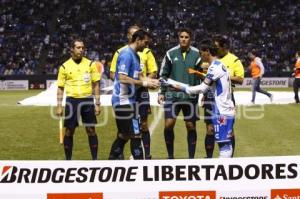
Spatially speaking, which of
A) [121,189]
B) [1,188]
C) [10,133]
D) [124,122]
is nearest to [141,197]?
[121,189]

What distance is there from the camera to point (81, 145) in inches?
476

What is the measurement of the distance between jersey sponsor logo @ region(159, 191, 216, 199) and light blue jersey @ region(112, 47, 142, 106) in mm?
2949

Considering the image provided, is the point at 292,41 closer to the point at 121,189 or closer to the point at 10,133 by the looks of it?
the point at 10,133

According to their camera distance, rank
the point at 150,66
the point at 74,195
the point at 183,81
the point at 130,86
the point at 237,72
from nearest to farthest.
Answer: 1. the point at 74,195
2. the point at 130,86
3. the point at 237,72
4. the point at 183,81
5. the point at 150,66

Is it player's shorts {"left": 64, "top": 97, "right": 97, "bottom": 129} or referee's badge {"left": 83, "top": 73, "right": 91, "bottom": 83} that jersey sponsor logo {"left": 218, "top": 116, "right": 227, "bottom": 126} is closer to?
player's shorts {"left": 64, "top": 97, "right": 97, "bottom": 129}

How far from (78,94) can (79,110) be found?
0.28 metres

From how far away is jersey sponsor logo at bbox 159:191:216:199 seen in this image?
5770mm

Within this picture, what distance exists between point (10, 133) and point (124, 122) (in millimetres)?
6836

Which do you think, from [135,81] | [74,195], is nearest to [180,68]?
[135,81]

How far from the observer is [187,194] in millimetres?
5781

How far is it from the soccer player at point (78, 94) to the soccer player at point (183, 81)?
4.17ft

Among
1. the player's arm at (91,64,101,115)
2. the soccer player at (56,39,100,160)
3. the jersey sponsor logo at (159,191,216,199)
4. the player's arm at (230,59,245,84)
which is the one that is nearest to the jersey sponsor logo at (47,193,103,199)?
the jersey sponsor logo at (159,191,216,199)

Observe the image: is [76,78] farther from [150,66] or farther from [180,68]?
[180,68]

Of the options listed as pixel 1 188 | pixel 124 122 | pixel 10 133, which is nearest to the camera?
pixel 1 188
